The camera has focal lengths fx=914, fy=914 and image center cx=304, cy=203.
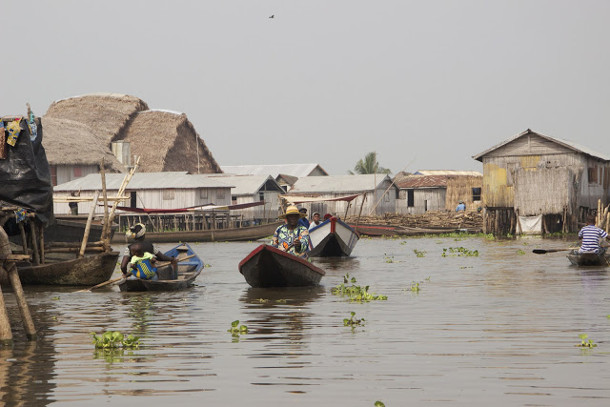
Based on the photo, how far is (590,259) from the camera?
19297 millimetres

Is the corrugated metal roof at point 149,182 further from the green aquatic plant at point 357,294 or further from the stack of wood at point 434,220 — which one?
the green aquatic plant at point 357,294

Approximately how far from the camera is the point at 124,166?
56.0 meters

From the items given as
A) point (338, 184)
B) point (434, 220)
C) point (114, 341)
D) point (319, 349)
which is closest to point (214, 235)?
point (434, 220)

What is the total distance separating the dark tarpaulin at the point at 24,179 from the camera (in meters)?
15.4

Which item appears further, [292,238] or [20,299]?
Answer: [292,238]

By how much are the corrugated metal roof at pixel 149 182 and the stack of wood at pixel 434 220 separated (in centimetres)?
803

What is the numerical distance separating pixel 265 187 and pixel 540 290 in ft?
134

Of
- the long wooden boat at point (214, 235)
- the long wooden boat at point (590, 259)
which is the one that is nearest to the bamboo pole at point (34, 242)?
the long wooden boat at point (590, 259)

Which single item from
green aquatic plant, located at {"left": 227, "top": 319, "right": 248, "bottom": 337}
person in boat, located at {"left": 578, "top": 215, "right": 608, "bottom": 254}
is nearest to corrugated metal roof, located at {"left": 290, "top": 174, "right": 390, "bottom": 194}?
person in boat, located at {"left": 578, "top": 215, "right": 608, "bottom": 254}

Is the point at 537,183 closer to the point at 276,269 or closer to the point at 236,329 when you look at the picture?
the point at 276,269

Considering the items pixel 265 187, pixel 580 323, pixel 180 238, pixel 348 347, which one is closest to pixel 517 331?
pixel 580 323

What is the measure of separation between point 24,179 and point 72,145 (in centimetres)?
3794

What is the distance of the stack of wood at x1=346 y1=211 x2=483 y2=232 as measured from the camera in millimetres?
46406

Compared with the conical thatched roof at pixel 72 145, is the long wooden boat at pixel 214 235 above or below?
below
